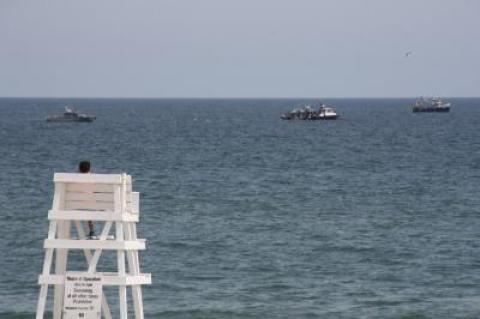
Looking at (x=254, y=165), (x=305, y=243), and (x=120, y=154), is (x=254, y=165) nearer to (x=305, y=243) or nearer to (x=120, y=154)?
(x=120, y=154)

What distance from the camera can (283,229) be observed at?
48875 mm

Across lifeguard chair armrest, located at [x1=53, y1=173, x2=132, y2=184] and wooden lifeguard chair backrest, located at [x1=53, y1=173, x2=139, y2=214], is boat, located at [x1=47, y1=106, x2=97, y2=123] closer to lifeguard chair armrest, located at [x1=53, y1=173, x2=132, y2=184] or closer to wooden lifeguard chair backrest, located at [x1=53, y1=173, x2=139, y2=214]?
wooden lifeguard chair backrest, located at [x1=53, y1=173, x2=139, y2=214]

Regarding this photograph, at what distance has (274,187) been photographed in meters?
68.3

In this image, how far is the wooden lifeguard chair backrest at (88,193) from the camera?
14828 mm

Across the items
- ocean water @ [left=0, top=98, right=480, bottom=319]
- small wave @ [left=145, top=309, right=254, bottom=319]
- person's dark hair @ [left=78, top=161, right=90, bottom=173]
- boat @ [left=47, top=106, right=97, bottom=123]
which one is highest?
person's dark hair @ [left=78, top=161, right=90, bottom=173]

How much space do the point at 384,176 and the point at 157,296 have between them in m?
46.8

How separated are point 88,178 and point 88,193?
0.83 feet

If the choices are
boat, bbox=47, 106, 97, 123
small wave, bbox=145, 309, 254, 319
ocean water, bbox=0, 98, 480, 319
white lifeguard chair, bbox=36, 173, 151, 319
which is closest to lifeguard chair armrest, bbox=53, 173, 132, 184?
white lifeguard chair, bbox=36, 173, 151, 319

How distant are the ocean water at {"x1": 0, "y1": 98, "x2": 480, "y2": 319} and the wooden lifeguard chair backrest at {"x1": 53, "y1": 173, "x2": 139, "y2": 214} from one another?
1533 cm

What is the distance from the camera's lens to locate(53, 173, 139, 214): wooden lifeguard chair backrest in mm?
14828

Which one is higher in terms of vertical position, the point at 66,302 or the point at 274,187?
the point at 66,302

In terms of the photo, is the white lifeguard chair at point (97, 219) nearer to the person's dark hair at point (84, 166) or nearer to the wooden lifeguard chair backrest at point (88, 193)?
the wooden lifeguard chair backrest at point (88, 193)

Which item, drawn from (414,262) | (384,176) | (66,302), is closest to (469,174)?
(384,176)

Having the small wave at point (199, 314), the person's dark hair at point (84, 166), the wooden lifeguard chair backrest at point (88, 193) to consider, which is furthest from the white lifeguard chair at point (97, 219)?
the small wave at point (199, 314)
